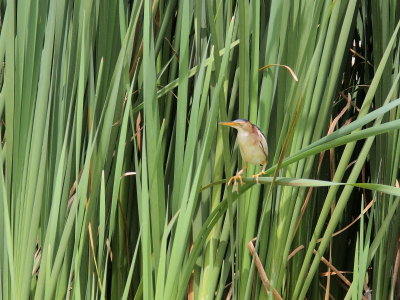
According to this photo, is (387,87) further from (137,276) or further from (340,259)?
(137,276)

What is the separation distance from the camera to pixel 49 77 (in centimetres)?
124

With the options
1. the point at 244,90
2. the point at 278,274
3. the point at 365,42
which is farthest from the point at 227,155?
the point at 365,42

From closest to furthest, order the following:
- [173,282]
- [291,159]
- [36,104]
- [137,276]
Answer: [291,159] → [173,282] → [36,104] → [137,276]

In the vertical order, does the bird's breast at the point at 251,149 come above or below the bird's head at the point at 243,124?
below

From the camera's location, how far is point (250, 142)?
4.09 ft

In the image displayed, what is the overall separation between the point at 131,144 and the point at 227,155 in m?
0.35

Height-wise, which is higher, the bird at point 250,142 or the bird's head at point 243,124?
the bird's head at point 243,124

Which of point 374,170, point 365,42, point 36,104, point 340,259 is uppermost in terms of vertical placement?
point 365,42

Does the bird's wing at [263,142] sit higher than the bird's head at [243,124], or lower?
lower

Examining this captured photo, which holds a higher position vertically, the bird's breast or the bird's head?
the bird's head

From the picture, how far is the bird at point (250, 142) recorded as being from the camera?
1236 mm

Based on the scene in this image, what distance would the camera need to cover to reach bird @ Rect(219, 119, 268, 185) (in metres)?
1.24

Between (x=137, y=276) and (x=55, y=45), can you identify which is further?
(x=137, y=276)

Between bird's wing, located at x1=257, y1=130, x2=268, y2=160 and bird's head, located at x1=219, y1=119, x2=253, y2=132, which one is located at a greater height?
bird's head, located at x1=219, y1=119, x2=253, y2=132
